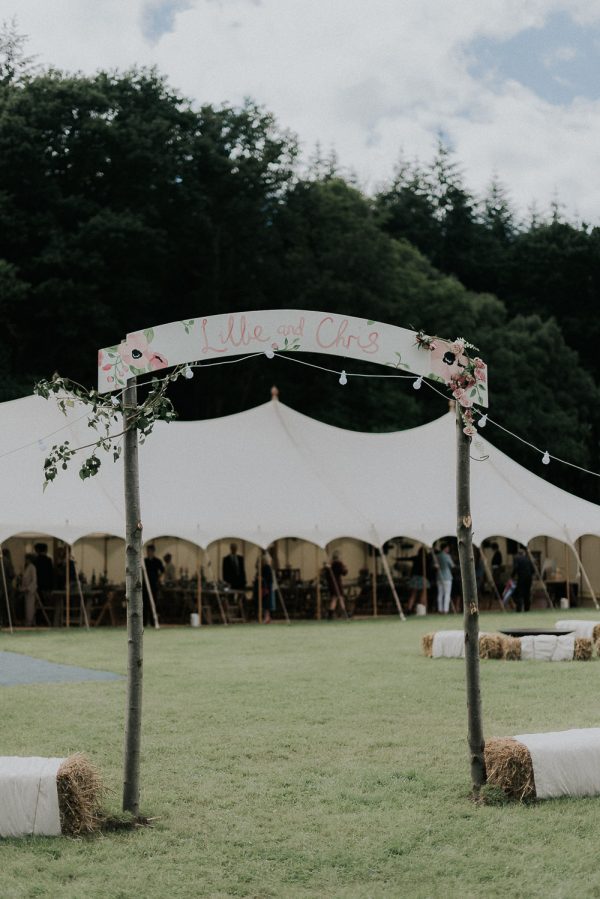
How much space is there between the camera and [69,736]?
25.4 ft

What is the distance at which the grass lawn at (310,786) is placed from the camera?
4609 mm

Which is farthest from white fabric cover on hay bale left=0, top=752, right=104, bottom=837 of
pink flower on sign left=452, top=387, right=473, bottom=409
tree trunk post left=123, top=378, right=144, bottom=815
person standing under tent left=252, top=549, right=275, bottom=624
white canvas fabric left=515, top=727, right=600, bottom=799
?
person standing under tent left=252, top=549, right=275, bottom=624

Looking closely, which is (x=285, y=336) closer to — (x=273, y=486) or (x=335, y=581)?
(x=273, y=486)

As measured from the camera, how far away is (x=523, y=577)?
21672mm

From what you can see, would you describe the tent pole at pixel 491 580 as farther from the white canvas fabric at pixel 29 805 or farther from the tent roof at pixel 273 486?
the white canvas fabric at pixel 29 805

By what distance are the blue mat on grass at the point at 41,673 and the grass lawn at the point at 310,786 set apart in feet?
1.49

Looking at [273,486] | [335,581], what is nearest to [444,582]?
[335,581]

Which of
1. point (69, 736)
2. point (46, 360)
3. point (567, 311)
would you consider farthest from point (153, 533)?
point (567, 311)

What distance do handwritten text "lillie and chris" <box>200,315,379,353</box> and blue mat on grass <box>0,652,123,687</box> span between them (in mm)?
5994

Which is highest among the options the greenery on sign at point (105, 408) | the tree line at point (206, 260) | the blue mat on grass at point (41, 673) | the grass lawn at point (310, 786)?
the tree line at point (206, 260)

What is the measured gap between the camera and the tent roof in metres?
18.2

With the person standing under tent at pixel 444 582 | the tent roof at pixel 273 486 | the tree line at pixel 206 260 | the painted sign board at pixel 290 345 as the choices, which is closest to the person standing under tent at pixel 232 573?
the tent roof at pixel 273 486

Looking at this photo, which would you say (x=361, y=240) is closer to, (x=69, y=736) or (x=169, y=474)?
(x=169, y=474)

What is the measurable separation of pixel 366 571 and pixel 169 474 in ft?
22.6
